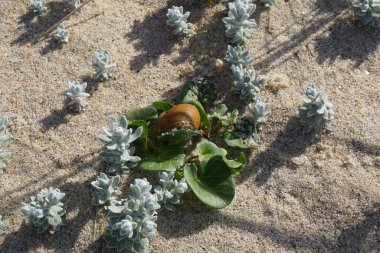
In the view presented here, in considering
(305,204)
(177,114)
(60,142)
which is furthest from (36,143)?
(305,204)

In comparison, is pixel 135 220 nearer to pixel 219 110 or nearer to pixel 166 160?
pixel 166 160

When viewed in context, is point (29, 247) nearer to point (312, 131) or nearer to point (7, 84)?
point (7, 84)

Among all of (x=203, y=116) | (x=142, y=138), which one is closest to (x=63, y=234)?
(x=142, y=138)

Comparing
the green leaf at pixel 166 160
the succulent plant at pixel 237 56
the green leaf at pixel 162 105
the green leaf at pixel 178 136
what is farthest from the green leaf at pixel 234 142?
the succulent plant at pixel 237 56

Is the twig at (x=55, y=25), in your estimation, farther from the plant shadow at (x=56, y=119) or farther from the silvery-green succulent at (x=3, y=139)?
the silvery-green succulent at (x=3, y=139)

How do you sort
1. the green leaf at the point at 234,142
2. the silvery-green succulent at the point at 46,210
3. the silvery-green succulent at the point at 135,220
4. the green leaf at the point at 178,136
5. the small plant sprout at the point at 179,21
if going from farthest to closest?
1. the small plant sprout at the point at 179,21
2. the green leaf at the point at 234,142
3. the green leaf at the point at 178,136
4. the silvery-green succulent at the point at 46,210
5. the silvery-green succulent at the point at 135,220
